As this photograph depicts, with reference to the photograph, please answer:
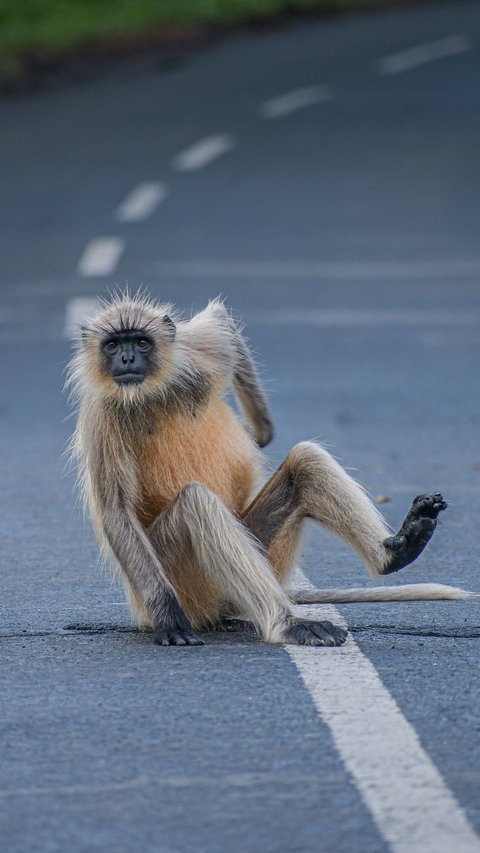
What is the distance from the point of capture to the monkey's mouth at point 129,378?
6801 millimetres

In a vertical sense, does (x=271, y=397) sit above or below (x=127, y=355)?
below

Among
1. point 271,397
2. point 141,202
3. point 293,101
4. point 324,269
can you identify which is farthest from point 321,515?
point 293,101

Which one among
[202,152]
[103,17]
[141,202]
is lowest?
[141,202]

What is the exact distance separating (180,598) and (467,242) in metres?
13.2

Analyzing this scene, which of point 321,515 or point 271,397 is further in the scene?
point 271,397

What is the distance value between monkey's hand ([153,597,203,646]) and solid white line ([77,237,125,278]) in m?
11.5

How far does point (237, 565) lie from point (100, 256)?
41.1ft

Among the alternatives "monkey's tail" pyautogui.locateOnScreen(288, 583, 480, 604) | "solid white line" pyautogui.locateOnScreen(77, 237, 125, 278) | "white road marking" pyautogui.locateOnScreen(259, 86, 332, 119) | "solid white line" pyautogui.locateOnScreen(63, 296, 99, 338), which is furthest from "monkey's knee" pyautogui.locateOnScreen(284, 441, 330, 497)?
"white road marking" pyautogui.locateOnScreen(259, 86, 332, 119)

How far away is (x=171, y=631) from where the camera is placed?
6461 millimetres

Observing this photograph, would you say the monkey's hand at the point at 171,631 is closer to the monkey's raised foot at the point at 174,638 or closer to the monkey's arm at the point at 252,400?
the monkey's raised foot at the point at 174,638

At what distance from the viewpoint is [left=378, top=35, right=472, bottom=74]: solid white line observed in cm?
2986

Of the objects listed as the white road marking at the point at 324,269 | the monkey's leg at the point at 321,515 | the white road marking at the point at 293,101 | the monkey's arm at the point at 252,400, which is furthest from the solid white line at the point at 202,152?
the monkey's leg at the point at 321,515

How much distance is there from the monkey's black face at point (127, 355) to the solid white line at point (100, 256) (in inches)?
427

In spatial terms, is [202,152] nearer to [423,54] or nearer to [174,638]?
[423,54]
